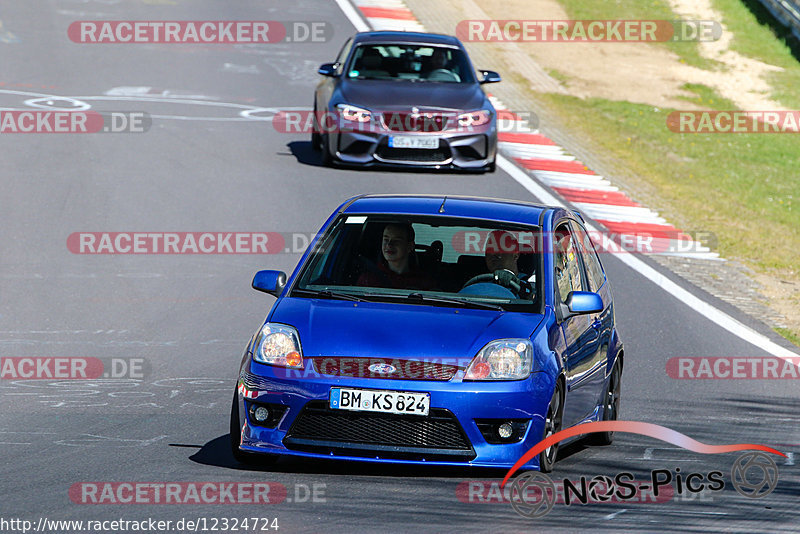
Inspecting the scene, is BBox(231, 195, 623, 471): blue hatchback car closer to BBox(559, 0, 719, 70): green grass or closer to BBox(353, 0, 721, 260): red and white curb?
BBox(353, 0, 721, 260): red and white curb

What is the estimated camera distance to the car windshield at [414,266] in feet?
28.5

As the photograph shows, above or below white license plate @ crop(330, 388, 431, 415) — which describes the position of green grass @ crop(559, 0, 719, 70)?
above

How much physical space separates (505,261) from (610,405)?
57.6 inches

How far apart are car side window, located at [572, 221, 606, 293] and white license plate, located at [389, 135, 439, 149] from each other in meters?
9.49

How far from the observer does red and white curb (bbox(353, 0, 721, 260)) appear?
60.4ft

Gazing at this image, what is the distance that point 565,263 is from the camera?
9250 mm

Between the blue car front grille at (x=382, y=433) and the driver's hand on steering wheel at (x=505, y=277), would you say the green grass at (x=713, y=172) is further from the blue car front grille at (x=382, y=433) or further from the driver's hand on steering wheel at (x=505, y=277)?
the blue car front grille at (x=382, y=433)

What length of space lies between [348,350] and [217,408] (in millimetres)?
2345

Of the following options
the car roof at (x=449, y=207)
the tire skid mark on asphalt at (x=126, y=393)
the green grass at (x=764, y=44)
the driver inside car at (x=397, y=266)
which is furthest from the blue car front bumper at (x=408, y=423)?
the green grass at (x=764, y=44)

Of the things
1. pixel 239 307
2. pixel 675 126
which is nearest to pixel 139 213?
pixel 239 307

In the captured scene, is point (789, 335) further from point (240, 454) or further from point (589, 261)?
point (240, 454)

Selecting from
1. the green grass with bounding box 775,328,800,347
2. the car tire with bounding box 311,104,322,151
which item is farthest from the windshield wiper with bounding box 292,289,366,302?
the car tire with bounding box 311,104,322,151

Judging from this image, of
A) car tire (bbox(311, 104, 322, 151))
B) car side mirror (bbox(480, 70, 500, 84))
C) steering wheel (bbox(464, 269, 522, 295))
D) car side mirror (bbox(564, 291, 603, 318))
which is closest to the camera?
car side mirror (bbox(564, 291, 603, 318))

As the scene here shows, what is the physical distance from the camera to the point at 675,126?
94.7 ft
